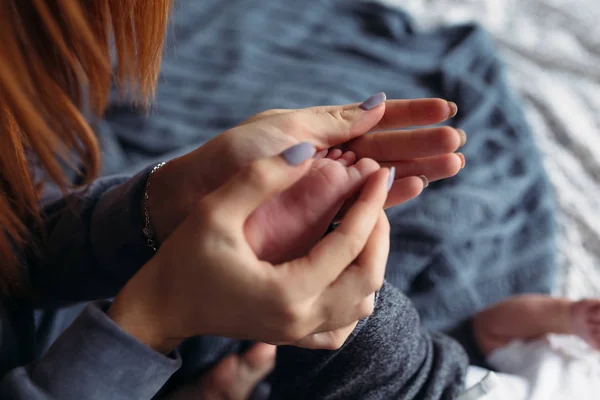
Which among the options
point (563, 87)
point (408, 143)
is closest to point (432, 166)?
point (408, 143)

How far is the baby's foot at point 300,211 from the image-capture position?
40cm

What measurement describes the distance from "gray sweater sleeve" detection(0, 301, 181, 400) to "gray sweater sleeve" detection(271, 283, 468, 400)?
0.67 ft

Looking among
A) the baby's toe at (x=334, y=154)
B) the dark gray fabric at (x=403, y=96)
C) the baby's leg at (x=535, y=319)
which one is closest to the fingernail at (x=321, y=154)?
the baby's toe at (x=334, y=154)

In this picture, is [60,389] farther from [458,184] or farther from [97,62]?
[458,184]

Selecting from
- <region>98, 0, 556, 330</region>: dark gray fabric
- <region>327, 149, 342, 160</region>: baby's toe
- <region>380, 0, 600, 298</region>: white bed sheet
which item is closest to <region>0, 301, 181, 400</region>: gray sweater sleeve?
<region>327, 149, 342, 160</region>: baby's toe

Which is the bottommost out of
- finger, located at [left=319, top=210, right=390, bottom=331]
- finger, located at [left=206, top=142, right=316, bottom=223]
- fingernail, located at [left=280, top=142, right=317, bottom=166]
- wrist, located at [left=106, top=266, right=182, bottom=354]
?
wrist, located at [left=106, top=266, right=182, bottom=354]

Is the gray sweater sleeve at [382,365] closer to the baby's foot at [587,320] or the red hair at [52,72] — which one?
the baby's foot at [587,320]

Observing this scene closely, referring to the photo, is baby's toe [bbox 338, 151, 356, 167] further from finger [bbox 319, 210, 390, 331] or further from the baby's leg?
the baby's leg

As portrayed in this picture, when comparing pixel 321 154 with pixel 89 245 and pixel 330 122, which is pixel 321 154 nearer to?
pixel 330 122

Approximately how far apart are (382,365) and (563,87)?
2.39 feet

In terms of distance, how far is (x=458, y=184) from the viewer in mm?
827

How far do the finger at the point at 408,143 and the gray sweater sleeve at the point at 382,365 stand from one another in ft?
0.44

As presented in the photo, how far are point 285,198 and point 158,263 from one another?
101 millimetres

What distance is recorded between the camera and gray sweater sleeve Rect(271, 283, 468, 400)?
0.54 m
